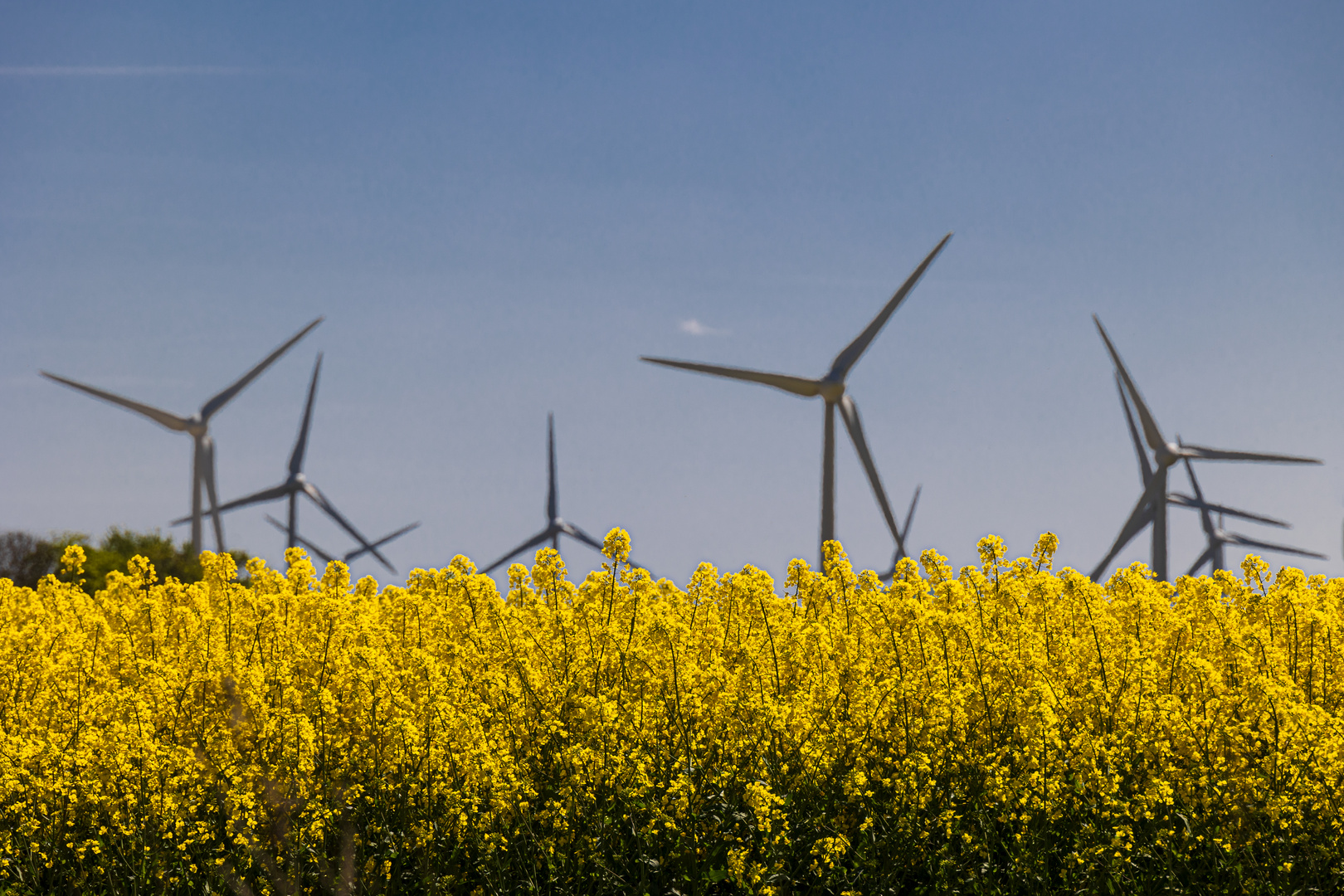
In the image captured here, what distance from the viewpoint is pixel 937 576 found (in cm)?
1177

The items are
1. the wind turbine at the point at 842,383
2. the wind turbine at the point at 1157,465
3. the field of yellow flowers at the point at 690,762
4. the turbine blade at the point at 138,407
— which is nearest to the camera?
the field of yellow flowers at the point at 690,762

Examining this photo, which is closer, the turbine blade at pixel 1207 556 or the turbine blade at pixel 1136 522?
the turbine blade at pixel 1136 522

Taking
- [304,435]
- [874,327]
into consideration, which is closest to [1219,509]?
[874,327]

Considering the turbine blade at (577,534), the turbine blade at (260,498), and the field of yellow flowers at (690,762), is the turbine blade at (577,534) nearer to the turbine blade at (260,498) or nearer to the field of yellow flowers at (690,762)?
the turbine blade at (260,498)

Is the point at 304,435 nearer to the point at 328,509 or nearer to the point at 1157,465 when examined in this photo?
the point at 328,509

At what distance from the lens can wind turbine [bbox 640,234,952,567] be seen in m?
31.6

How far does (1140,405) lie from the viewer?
3834 cm

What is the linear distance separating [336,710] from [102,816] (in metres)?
1.87

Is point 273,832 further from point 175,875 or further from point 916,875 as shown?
point 916,875

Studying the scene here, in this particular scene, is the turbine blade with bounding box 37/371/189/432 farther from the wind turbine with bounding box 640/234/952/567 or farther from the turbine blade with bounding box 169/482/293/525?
the wind turbine with bounding box 640/234/952/567

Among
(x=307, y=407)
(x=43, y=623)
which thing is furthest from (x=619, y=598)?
(x=307, y=407)

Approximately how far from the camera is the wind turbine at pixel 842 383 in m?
31.6

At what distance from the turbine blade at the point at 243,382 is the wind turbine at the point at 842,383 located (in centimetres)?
2162

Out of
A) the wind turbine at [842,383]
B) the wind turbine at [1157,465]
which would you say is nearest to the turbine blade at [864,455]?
the wind turbine at [842,383]
